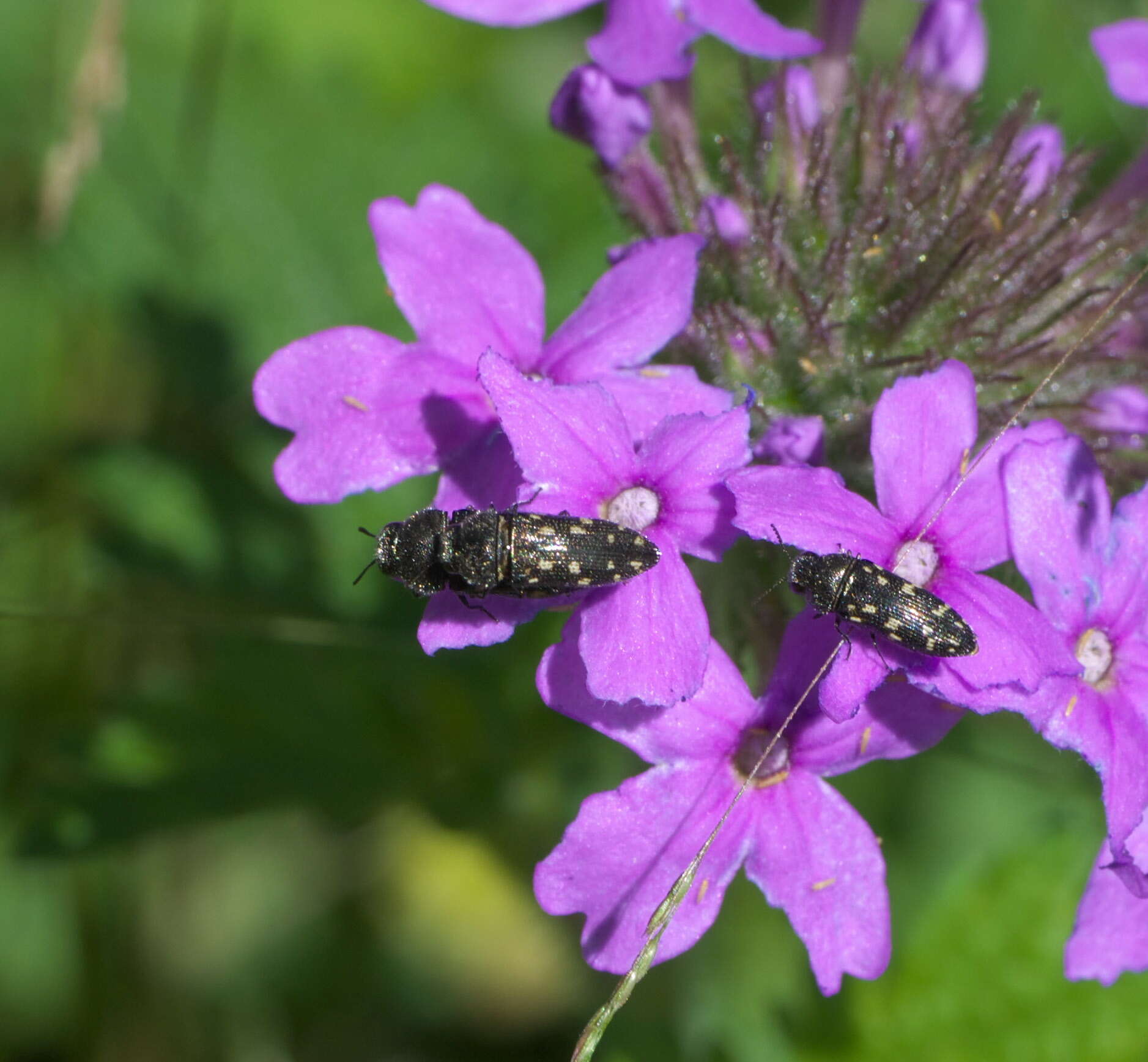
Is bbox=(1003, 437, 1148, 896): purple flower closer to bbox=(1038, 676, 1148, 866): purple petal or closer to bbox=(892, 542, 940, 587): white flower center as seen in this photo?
bbox=(1038, 676, 1148, 866): purple petal

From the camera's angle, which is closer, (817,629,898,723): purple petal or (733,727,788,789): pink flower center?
(817,629,898,723): purple petal

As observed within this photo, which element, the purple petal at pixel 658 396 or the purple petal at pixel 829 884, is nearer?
the purple petal at pixel 829 884

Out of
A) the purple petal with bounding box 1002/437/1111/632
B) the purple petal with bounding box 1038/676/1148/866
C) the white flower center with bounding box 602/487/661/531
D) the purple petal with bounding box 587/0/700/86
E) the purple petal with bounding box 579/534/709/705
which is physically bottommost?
the purple petal with bounding box 579/534/709/705

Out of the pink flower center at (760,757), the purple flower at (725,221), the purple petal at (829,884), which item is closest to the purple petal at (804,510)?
the pink flower center at (760,757)

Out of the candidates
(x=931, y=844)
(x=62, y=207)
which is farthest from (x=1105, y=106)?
(x=62, y=207)

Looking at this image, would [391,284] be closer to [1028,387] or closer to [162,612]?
[1028,387]

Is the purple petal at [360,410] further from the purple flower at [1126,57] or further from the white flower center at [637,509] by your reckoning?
the purple flower at [1126,57]

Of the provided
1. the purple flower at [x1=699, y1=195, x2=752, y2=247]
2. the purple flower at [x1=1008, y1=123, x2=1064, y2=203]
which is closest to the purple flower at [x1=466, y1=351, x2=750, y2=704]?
the purple flower at [x1=699, y1=195, x2=752, y2=247]
